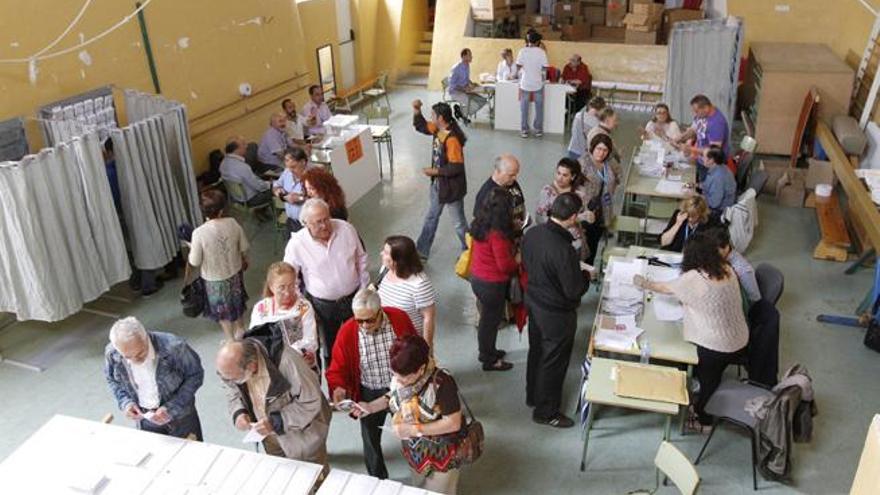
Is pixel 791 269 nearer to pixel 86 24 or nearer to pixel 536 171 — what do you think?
pixel 536 171

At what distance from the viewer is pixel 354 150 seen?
820 cm

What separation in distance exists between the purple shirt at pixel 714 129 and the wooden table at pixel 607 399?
386cm

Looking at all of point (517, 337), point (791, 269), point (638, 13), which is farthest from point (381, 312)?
point (638, 13)

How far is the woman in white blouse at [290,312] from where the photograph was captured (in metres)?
3.77

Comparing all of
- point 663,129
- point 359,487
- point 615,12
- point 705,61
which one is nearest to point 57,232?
point 359,487

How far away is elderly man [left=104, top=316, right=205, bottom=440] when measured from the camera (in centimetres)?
342

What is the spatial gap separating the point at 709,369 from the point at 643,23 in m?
9.81

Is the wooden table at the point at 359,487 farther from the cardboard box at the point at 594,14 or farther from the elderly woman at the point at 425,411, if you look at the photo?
the cardboard box at the point at 594,14

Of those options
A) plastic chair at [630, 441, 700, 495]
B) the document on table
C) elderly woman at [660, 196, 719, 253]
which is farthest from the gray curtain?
plastic chair at [630, 441, 700, 495]

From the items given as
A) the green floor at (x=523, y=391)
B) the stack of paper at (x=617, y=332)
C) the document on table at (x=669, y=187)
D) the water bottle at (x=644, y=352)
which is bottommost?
the green floor at (x=523, y=391)

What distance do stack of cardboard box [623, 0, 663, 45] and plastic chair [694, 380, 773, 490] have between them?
973cm

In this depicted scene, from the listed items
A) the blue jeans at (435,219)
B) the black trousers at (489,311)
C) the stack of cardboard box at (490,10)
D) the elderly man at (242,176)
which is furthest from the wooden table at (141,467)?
the stack of cardboard box at (490,10)

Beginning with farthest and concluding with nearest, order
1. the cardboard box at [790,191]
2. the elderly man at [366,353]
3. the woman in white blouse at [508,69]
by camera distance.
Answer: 1. the woman in white blouse at [508,69]
2. the cardboard box at [790,191]
3. the elderly man at [366,353]

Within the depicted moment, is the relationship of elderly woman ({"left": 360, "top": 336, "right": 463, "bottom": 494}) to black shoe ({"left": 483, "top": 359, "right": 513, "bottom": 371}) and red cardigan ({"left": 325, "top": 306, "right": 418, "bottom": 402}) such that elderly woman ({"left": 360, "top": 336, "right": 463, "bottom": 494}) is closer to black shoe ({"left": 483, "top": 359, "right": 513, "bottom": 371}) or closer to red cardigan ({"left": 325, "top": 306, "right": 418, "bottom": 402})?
red cardigan ({"left": 325, "top": 306, "right": 418, "bottom": 402})
